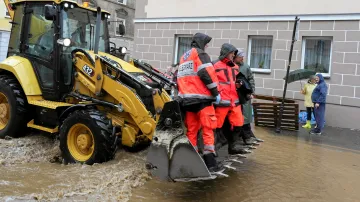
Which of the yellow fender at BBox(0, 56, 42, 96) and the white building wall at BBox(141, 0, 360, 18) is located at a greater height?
the white building wall at BBox(141, 0, 360, 18)

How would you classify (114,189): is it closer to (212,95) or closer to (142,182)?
(142,182)

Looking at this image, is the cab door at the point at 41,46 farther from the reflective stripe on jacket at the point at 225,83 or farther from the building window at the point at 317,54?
the building window at the point at 317,54

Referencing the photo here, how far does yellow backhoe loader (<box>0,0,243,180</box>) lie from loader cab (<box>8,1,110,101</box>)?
0.02m

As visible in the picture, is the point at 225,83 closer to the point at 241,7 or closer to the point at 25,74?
the point at 25,74

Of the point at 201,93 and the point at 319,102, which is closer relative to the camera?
the point at 201,93

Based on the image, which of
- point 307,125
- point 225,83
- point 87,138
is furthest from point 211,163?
point 307,125

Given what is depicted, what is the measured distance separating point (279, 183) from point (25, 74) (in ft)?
15.2

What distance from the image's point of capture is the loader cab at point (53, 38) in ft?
21.1

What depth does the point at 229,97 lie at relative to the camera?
5.34 meters

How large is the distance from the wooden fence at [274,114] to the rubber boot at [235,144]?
4.64m

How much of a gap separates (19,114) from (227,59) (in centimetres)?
379

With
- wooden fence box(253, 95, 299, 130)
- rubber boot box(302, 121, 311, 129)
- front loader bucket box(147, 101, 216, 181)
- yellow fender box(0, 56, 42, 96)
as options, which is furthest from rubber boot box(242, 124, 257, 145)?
rubber boot box(302, 121, 311, 129)

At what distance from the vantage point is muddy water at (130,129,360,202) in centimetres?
485

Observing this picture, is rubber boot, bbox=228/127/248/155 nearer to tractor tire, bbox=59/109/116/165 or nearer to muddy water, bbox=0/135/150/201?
muddy water, bbox=0/135/150/201
